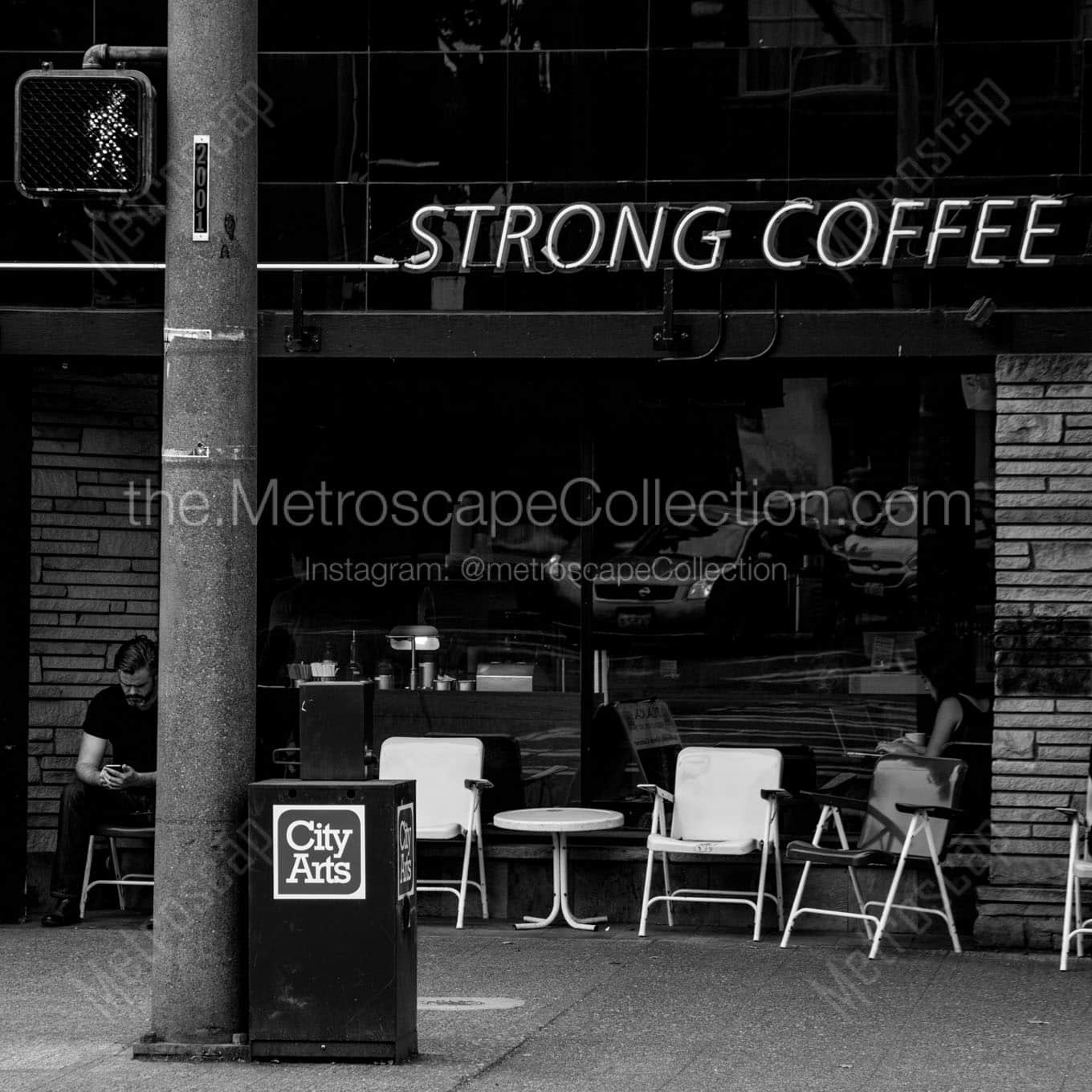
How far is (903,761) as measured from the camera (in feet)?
29.1

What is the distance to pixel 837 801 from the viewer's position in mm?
8820

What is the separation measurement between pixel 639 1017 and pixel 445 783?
2.55 meters

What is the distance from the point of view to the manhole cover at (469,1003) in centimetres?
723

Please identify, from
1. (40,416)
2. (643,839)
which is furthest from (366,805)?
(40,416)

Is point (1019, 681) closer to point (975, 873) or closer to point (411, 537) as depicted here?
point (975, 873)

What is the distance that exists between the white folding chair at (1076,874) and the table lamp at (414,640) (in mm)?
3417

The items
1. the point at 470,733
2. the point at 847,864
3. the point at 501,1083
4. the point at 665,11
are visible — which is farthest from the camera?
the point at 470,733

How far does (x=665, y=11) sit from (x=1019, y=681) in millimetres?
3797

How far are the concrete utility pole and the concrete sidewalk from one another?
0.39 meters

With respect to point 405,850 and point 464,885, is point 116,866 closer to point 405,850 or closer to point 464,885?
point 464,885

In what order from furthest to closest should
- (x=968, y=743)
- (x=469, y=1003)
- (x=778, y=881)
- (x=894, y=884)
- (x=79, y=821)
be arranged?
1. (x=968, y=743)
2. (x=79, y=821)
3. (x=778, y=881)
4. (x=894, y=884)
5. (x=469, y=1003)

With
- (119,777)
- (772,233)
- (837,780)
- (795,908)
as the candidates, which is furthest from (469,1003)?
(772,233)

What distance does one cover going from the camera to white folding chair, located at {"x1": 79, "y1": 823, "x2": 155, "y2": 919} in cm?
911

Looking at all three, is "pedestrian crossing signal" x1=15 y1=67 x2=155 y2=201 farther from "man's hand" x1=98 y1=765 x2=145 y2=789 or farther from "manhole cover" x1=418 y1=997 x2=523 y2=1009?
"man's hand" x1=98 y1=765 x2=145 y2=789
